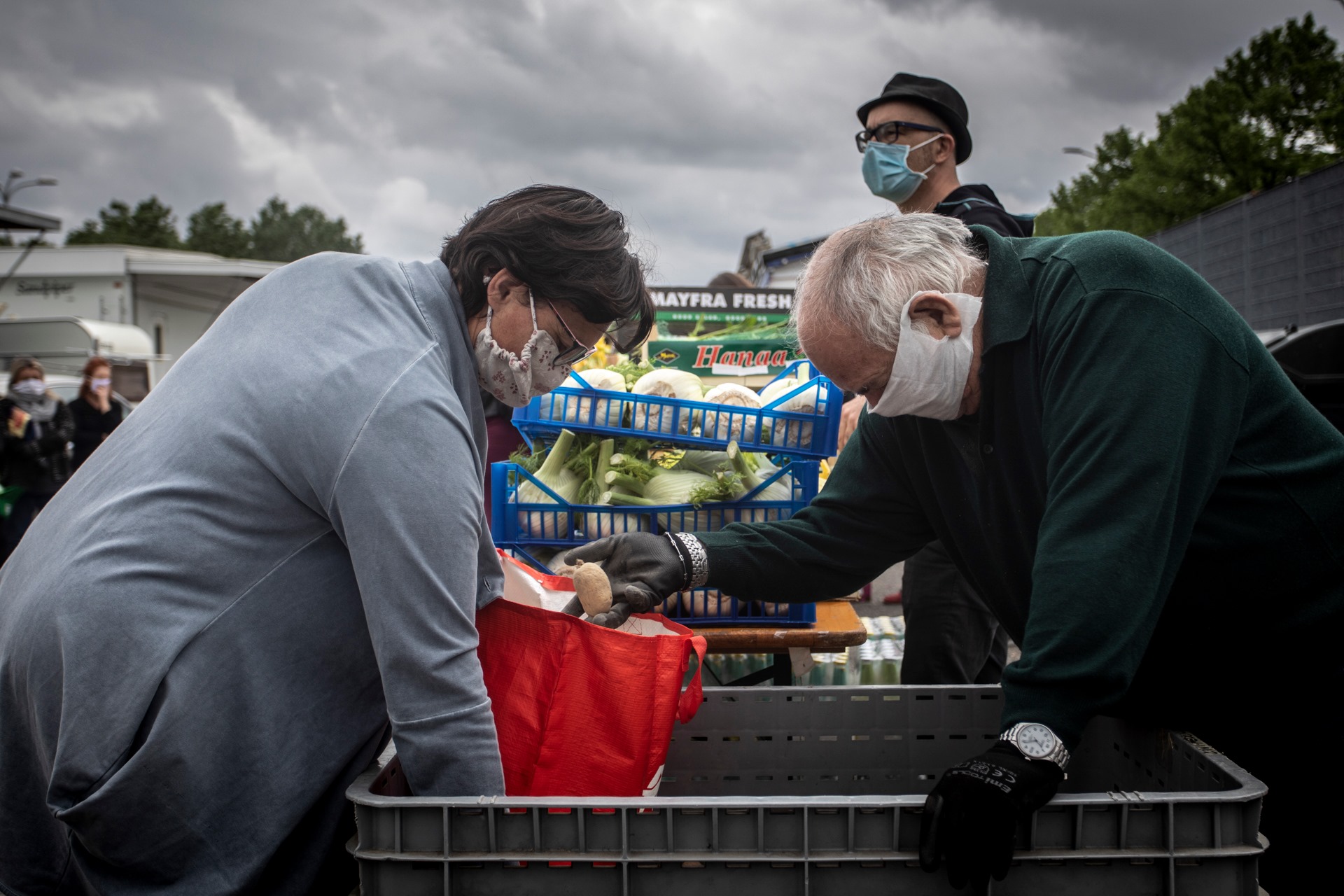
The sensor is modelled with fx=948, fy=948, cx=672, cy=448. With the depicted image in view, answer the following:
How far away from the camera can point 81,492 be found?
154 centimetres

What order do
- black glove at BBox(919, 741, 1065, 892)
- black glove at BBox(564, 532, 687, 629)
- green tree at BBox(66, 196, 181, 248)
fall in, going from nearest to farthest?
1. black glove at BBox(919, 741, 1065, 892)
2. black glove at BBox(564, 532, 687, 629)
3. green tree at BBox(66, 196, 181, 248)

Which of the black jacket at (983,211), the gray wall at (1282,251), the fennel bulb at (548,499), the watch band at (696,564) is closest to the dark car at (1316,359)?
the gray wall at (1282,251)

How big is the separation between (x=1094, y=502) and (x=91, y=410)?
1107cm

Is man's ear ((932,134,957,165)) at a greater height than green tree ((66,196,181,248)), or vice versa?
green tree ((66,196,181,248))

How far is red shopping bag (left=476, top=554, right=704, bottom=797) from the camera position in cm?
164

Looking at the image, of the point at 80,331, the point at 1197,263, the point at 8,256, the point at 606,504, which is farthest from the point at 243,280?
the point at 606,504

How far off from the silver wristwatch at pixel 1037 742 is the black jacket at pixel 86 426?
35.3 ft

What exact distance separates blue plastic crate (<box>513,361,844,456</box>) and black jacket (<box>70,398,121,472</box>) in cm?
904

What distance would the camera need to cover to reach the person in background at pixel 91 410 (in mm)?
9969

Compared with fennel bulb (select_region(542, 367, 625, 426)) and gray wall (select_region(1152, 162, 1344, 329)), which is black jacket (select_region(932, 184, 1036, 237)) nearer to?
fennel bulb (select_region(542, 367, 625, 426))

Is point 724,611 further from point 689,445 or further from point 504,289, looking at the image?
point 504,289

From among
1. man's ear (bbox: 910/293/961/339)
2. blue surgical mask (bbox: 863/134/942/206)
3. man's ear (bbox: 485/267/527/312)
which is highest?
blue surgical mask (bbox: 863/134/942/206)

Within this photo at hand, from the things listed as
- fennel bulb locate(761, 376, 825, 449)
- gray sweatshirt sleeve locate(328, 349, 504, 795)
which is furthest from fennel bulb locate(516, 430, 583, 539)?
gray sweatshirt sleeve locate(328, 349, 504, 795)

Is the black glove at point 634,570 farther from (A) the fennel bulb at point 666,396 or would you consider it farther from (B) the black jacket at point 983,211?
(B) the black jacket at point 983,211
